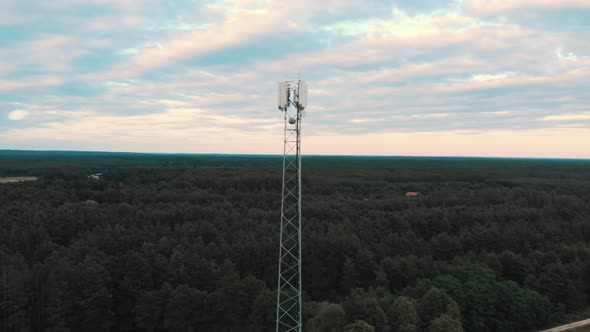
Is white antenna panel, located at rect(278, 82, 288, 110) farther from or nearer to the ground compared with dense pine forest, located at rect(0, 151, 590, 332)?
farther from the ground

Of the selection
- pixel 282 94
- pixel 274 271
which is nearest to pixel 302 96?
pixel 282 94

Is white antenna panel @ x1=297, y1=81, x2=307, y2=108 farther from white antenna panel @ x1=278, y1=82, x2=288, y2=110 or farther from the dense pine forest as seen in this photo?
the dense pine forest

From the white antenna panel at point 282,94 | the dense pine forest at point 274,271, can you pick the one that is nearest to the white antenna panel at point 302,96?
the white antenna panel at point 282,94

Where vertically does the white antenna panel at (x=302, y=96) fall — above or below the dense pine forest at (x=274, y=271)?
above

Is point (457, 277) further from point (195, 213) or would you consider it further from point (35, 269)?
point (195, 213)

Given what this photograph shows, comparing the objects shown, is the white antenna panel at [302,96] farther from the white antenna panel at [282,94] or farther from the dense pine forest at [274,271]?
the dense pine forest at [274,271]

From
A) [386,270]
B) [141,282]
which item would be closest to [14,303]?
[141,282]

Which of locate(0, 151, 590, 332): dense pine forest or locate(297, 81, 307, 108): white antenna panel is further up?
locate(297, 81, 307, 108): white antenna panel

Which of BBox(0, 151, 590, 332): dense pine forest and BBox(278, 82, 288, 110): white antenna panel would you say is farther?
BBox(0, 151, 590, 332): dense pine forest

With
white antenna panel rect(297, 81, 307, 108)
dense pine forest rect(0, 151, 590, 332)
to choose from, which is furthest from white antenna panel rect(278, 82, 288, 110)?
dense pine forest rect(0, 151, 590, 332)

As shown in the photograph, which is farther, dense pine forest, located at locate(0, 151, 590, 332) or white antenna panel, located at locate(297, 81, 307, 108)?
dense pine forest, located at locate(0, 151, 590, 332)

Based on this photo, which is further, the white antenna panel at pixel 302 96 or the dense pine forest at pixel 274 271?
the dense pine forest at pixel 274 271
